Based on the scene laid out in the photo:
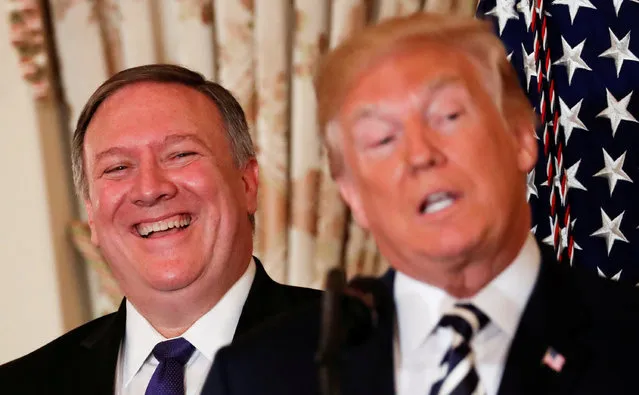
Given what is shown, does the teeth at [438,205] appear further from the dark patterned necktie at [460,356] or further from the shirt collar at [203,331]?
the shirt collar at [203,331]

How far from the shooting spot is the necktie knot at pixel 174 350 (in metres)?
1.36

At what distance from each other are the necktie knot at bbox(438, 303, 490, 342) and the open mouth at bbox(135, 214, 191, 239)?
606 millimetres

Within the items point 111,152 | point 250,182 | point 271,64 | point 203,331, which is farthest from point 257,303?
point 271,64

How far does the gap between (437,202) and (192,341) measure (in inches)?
24.3

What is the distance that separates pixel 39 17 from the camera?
1956mm

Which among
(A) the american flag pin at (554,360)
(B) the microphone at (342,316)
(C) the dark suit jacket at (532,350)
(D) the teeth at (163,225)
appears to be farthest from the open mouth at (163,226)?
(A) the american flag pin at (554,360)

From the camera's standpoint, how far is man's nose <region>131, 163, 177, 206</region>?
136 centimetres

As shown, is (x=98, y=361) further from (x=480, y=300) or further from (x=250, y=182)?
(x=480, y=300)

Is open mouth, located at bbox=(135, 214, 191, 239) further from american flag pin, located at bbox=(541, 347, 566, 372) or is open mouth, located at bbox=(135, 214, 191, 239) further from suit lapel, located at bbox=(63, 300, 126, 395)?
american flag pin, located at bbox=(541, 347, 566, 372)

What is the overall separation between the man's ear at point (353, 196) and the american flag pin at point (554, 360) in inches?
8.1

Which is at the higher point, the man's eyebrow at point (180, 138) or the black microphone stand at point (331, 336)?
the man's eyebrow at point (180, 138)

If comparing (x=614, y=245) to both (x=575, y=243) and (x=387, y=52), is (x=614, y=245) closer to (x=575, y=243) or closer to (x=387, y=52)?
(x=575, y=243)

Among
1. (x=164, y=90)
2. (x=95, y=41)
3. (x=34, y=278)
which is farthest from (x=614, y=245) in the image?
(x=34, y=278)

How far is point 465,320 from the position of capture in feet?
2.85
